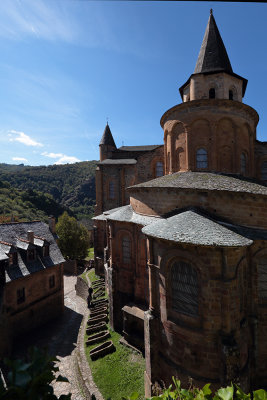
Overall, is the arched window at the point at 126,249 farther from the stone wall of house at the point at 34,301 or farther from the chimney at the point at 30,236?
the chimney at the point at 30,236

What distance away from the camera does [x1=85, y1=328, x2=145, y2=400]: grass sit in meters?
10.9

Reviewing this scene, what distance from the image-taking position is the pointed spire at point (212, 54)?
16.5 meters

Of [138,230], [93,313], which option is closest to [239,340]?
[138,230]

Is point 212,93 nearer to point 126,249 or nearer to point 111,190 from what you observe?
point 126,249

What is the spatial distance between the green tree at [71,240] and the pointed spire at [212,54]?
27.3 metres

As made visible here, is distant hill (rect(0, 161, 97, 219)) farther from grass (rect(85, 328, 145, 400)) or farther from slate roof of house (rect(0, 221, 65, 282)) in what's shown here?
grass (rect(85, 328, 145, 400))

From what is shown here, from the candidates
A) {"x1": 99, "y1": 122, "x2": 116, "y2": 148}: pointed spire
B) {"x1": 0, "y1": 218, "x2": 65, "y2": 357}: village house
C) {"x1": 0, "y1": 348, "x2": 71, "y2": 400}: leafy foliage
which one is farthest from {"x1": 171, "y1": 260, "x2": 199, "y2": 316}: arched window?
{"x1": 99, "y1": 122, "x2": 116, "y2": 148}: pointed spire

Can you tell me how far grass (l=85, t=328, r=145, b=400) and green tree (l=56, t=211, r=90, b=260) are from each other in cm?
2010

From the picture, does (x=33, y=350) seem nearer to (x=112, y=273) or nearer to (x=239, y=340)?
(x=239, y=340)

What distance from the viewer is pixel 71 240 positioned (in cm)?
3291

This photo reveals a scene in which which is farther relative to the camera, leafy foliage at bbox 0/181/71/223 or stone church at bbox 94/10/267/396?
leafy foliage at bbox 0/181/71/223

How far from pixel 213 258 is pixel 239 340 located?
362cm

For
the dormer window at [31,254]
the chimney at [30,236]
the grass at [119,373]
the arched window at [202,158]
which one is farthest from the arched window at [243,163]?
the chimney at [30,236]

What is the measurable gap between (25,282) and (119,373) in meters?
9.82
